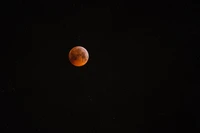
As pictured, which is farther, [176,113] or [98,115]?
[98,115]

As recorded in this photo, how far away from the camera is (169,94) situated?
5.11m

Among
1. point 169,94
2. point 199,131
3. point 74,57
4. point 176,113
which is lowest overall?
point 199,131

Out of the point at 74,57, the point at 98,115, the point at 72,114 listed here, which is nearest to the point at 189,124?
the point at 98,115

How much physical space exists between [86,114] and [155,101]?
147cm

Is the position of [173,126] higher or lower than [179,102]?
lower

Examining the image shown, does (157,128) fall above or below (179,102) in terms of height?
below

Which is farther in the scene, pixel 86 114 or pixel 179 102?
pixel 86 114

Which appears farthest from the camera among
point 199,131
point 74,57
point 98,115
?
point 98,115

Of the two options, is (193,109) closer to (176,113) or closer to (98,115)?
(176,113)

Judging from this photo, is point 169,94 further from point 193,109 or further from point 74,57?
point 74,57

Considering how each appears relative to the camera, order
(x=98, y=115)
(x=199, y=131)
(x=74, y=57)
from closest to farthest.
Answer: (x=74, y=57) < (x=199, y=131) < (x=98, y=115)

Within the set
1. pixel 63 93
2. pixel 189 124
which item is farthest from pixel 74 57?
pixel 189 124

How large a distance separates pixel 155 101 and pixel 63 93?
197 cm

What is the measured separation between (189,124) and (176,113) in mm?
314
